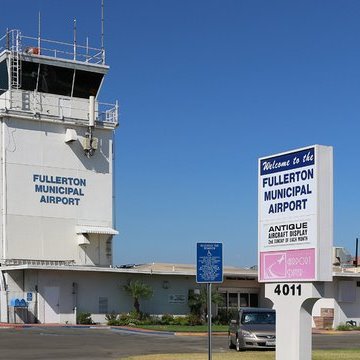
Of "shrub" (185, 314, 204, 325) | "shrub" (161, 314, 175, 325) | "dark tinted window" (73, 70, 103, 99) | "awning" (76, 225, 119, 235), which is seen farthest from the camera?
"dark tinted window" (73, 70, 103, 99)

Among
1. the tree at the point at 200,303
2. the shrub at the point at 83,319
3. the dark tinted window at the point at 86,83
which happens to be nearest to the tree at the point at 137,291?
the tree at the point at 200,303

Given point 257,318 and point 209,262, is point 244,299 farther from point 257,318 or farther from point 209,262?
point 209,262

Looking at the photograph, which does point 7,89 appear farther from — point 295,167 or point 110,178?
point 295,167

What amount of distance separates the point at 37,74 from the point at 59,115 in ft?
8.89

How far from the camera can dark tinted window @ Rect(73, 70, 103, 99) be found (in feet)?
152

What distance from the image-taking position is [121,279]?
44.0 metres

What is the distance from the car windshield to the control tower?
18999 millimetres

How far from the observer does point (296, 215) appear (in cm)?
1606

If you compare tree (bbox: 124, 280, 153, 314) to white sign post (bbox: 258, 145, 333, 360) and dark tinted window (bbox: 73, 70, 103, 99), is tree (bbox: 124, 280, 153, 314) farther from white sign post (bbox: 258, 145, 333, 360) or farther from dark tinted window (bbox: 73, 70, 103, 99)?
white sign post (bbox: 258, 145, 333, 360)

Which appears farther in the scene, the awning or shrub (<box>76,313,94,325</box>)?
the awning

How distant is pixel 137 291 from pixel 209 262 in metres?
27.5

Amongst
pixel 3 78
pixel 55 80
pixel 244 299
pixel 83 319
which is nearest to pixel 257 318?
pixel 83 319

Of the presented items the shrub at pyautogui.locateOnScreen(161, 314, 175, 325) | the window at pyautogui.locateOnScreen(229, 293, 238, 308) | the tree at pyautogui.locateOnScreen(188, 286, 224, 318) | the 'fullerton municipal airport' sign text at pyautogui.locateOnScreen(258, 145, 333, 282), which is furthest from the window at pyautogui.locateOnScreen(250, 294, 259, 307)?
the 'fullerton municipal airport' sign text at pyautogui.locateOnScreen(258, 145, 333, 282)

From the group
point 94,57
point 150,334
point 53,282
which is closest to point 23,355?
point 150,334
